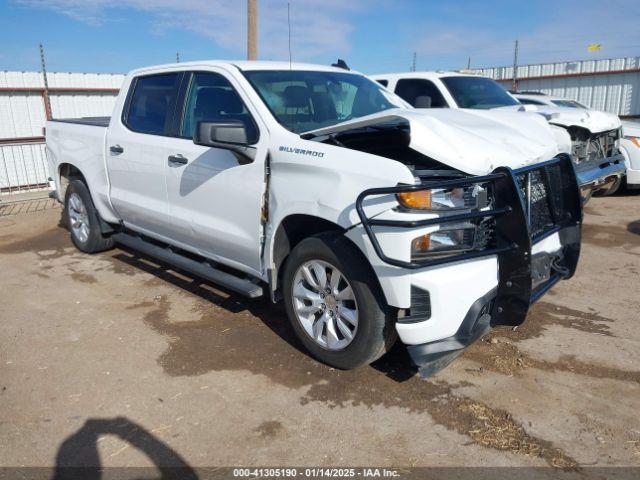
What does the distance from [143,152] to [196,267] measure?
123cm

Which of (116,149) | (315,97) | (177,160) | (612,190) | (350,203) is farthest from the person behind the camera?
(612,190)

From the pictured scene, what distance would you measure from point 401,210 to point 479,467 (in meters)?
1.38

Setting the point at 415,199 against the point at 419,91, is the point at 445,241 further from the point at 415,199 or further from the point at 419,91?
the point at 419,91

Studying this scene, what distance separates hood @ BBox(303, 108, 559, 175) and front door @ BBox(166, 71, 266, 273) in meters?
0.68

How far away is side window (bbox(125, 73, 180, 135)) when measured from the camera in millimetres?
4801

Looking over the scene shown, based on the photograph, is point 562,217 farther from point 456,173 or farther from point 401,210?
point 401,210

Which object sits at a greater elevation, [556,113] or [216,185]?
[556,113]

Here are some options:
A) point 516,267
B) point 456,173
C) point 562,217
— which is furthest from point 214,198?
point 562,217

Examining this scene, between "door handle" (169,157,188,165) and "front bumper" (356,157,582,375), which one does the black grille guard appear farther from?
"door handle" (169,157,188,165)

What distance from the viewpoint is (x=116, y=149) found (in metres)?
5.35

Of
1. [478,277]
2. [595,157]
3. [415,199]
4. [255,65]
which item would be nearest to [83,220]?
[255,65]

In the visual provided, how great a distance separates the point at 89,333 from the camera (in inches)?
174

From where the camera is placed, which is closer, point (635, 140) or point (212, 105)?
point (212, 105)

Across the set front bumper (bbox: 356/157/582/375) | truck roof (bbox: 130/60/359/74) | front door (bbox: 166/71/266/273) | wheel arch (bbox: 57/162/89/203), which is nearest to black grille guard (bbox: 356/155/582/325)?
front bumper (bbox: 356/157/582/375)
